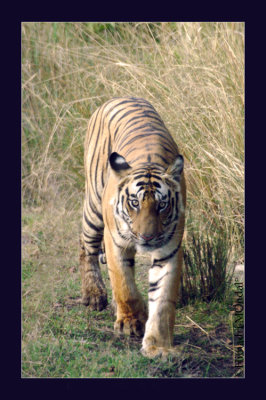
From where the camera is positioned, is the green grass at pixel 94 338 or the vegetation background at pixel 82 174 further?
the vegetation background at pixel 82 174

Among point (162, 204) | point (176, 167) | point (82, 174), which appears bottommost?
point (162, 204)

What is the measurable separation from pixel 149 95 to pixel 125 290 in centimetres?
233

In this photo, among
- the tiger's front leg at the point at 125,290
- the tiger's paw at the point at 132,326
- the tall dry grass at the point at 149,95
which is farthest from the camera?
the tall dry grass at the point at 149,95

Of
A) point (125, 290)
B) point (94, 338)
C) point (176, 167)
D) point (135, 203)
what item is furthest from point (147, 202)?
point (94, 338)

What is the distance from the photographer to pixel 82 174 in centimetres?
654

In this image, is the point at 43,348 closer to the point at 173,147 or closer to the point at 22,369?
the point at 22,369

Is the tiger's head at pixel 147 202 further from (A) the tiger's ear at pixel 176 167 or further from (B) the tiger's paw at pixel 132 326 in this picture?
(B) the tiger's paw at pixel 132 326

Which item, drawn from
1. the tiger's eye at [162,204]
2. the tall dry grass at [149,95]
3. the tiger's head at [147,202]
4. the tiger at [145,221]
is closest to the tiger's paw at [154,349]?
the tiger at [145,221]

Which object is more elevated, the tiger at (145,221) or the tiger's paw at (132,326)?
the tiger at (145,221)

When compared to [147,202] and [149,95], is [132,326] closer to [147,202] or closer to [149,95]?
[147,202]

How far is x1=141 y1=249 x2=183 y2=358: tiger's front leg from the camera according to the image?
4207mm

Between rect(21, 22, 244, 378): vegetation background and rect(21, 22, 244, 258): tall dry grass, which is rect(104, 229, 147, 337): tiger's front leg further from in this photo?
rect(21, 22, 244, 258): tall dry grass

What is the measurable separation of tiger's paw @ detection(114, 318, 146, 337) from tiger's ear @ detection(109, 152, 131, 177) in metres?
1.03

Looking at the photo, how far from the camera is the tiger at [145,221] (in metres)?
4.03
